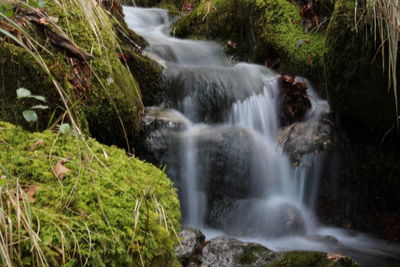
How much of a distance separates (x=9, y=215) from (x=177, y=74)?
5253mm

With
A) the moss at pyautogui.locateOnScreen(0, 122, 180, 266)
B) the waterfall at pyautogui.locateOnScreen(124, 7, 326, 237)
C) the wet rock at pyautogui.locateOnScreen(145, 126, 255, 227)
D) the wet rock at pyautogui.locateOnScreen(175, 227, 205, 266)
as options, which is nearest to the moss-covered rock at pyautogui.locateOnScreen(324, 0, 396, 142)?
the waterfall at pyautogui.locateOnScreen(124, 7, 326, 237)

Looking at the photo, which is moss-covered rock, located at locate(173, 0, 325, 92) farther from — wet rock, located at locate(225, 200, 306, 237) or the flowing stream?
wet rock, located at locate(225, 200, 306, 237)

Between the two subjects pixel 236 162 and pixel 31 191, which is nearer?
pixel 31 191

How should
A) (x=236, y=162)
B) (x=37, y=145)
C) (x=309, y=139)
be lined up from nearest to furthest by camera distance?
(x=37, y=145) → (x=236, y=162) → (x=309, y=139)

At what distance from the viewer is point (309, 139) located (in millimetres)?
5402

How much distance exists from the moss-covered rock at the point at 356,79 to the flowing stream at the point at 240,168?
661 millimetres

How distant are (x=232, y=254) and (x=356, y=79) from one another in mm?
2772

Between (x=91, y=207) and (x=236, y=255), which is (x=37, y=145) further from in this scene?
(x=236, y=255)

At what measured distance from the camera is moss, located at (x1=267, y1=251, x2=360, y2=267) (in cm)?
288

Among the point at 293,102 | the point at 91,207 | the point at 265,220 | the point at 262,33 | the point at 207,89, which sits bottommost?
the point at 265,220

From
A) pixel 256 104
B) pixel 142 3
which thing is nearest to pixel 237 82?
pixel 256 104

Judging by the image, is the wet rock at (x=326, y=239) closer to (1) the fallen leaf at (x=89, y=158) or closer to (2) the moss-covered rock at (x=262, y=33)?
(2) the moss-covered rock at (x=262, y=33)

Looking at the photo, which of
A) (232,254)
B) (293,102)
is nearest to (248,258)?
(232,254)

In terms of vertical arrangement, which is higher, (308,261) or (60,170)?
(60,170)
